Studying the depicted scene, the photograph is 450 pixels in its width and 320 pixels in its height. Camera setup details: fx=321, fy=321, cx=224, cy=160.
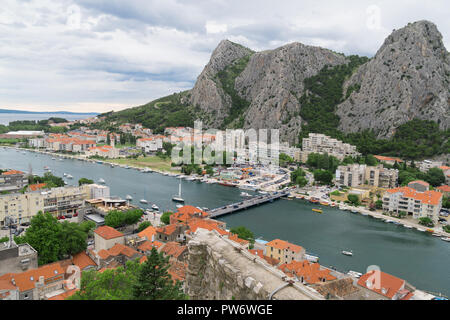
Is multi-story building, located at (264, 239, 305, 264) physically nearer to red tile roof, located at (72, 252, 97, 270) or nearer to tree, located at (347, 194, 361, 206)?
red tile roof, located at (72, 252, 97, 270)

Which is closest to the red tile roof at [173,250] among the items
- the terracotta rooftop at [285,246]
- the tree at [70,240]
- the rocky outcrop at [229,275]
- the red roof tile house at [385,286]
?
the tree at [70,240]

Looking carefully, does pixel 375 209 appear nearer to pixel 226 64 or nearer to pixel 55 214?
pixel 55 214

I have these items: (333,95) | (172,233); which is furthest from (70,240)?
(333,95)

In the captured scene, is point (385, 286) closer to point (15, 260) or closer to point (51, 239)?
point (15, 260)


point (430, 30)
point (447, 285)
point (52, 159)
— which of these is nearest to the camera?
point (447, 285)

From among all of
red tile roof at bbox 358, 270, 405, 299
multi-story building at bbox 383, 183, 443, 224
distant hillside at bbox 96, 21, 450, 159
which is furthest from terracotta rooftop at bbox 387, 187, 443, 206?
distant hillside at bbox 96, 21, 450, 159

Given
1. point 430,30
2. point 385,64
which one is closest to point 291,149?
point 385,64
